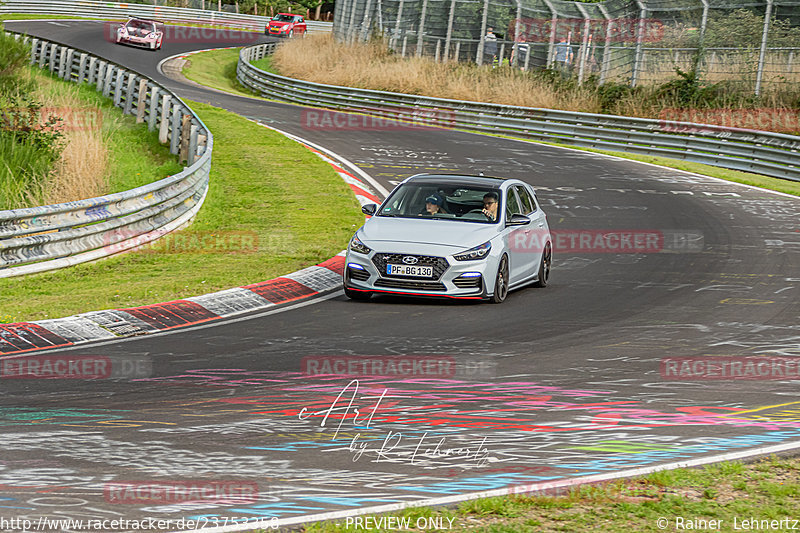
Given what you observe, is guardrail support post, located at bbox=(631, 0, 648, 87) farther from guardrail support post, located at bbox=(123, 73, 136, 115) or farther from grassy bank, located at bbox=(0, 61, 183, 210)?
grassy bank, located at bbox=(0, 61, 183, 210)

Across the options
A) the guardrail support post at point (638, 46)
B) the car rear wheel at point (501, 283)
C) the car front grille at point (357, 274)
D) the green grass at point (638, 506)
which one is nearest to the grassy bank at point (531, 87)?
the guardrail support post at point (638, 46)

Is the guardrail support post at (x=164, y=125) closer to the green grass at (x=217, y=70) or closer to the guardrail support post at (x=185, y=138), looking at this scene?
the guardrail support post at (x=185, y=138)

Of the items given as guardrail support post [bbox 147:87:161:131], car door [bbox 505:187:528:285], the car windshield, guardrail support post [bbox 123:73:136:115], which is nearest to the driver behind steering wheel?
the car windshield

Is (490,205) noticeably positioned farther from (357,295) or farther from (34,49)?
(34,49)

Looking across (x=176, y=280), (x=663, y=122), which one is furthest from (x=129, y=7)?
(x=176, y=280)

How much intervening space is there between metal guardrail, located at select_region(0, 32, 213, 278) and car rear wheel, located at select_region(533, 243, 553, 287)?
19.6 feet

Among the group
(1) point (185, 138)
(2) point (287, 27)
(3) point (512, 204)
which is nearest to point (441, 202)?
(3) point (512, 204)

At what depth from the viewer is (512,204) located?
13.8m

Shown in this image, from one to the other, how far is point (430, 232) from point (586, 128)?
20854mm

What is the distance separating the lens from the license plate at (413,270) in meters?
12.3

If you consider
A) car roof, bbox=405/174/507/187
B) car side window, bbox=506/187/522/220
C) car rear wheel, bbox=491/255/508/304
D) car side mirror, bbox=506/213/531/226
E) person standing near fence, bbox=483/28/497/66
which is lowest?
car rear wheel, bbox=491/255/508/304

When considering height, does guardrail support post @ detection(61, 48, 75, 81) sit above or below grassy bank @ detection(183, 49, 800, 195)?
above

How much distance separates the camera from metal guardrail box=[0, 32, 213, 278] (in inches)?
529

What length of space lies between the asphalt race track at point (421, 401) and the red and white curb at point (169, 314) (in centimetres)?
42
